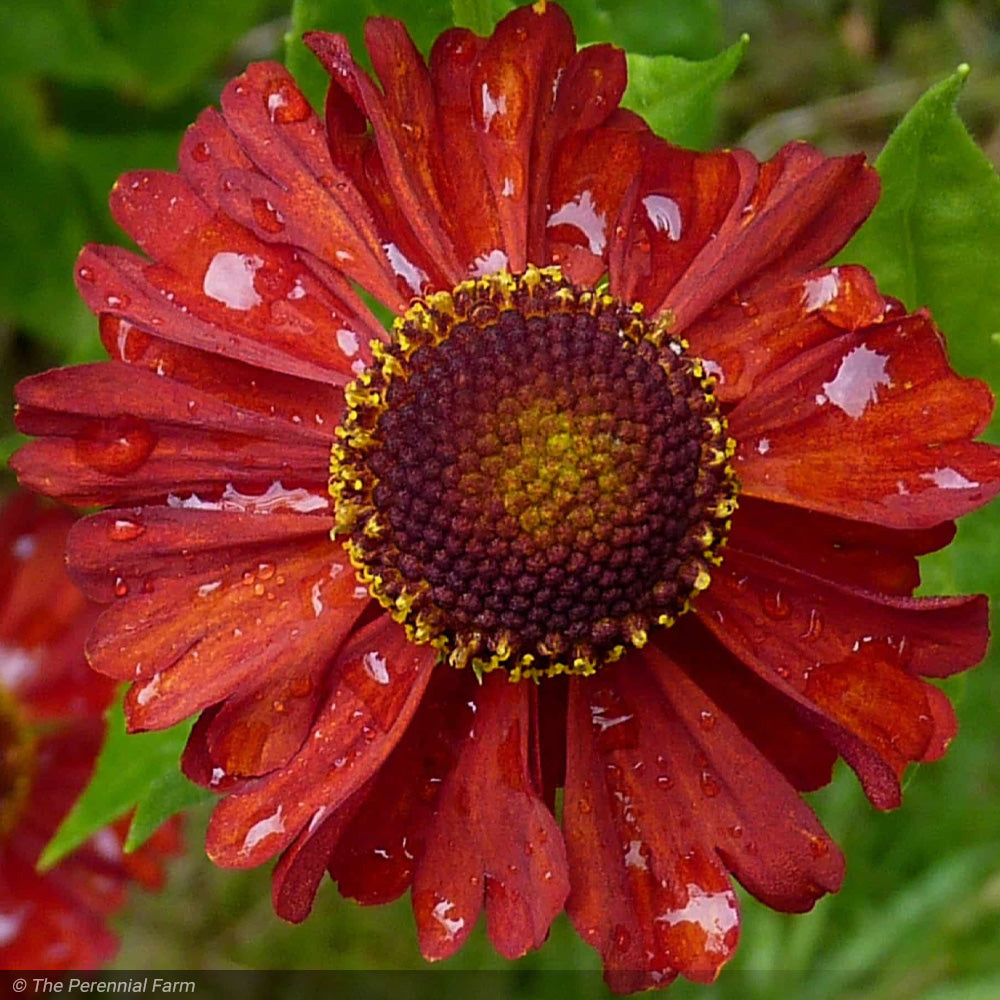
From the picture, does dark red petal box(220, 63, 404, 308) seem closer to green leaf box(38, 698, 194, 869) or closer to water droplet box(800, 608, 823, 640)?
water droplet box(800, 608, 823, 640)

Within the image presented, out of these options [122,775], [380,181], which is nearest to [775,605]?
[380,181]

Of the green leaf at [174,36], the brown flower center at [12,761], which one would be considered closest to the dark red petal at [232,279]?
the green leaf at [174,36]

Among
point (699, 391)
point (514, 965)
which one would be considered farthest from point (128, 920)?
point (699, 391)

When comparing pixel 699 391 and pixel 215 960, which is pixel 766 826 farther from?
pixel 215 960

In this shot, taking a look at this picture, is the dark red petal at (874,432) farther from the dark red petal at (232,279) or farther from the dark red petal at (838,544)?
the dark red petal at (232,279)

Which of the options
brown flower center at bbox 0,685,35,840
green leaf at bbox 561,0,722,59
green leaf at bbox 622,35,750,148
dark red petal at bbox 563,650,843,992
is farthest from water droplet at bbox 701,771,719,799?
brown flower center at bbox 0,685,35,840

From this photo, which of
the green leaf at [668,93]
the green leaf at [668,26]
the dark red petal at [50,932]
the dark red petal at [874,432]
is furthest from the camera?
the dark red petal at [50,932]

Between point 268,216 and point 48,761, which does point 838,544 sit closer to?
point 268,216
